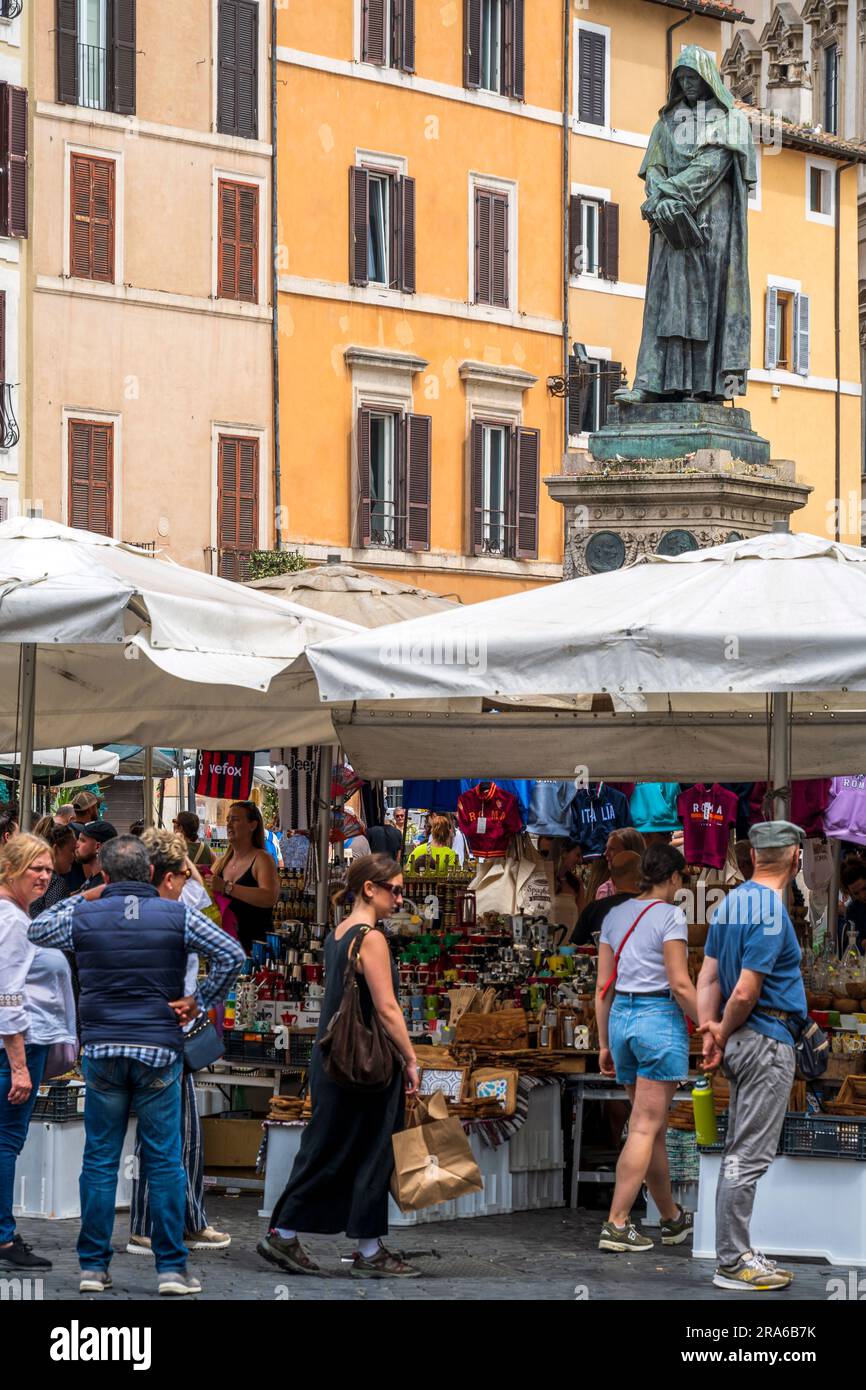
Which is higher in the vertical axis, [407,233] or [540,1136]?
[407,233]

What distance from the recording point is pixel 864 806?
632 inches

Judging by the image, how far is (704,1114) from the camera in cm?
925

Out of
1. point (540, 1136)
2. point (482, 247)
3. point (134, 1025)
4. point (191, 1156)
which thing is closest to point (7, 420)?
point (482, 247)

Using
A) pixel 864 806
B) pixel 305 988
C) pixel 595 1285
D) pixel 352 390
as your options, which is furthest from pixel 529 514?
pixel 595 1285

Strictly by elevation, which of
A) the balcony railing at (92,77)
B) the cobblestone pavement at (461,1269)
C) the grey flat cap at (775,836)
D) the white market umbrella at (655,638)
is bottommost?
the cobblestone pavement at (461,1269)

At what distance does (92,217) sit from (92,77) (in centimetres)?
172

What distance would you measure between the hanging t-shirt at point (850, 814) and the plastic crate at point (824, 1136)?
6855 millimetres

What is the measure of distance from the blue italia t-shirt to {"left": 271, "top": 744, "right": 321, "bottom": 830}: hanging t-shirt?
735 cm

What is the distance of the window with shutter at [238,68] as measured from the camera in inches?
1268

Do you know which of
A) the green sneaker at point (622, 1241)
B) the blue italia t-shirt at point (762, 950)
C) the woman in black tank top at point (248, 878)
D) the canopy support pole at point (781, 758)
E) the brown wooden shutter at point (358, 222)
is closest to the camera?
the blue italia t-shirt at point (762, 950)

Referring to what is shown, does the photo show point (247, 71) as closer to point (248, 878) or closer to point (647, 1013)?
point (248, 878)

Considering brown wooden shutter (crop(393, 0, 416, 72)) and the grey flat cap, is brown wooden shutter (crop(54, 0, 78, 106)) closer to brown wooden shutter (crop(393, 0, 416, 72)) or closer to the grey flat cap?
brown wooden shutter (crop(393, 0, 416, 72))

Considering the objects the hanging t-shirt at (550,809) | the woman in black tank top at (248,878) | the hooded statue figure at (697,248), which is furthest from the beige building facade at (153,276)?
the woman in black tank top at (248,878)

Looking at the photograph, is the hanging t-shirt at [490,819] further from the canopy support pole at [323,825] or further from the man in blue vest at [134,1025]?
the man in blue vest at [134,1025]
